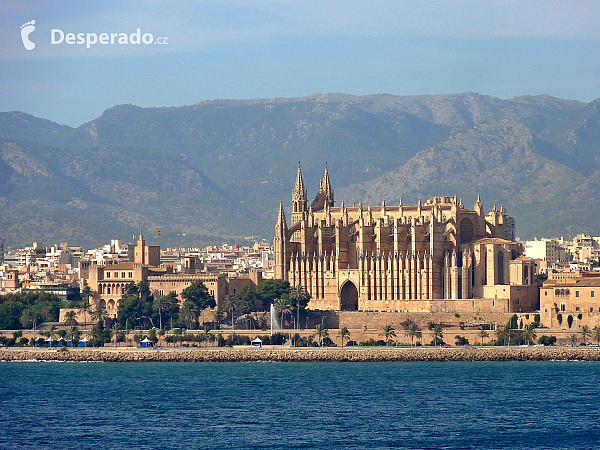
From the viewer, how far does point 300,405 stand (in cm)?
8550

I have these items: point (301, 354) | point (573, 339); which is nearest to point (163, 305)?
point (301, 354)

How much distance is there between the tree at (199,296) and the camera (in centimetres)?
12781

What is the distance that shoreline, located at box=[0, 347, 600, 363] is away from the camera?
108312 millimetres

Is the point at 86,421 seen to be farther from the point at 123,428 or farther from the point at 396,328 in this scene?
the point at 396,328

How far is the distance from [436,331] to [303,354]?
1249 centimetres

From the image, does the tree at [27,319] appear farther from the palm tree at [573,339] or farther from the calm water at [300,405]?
the palm tree at [573,339]

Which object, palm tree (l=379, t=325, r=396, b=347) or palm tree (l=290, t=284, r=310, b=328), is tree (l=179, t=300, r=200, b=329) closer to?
palm tree (l=290, t=284, r=310, b=328)

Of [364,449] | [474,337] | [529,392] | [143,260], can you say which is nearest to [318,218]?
[143,260]

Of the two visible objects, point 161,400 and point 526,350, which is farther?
point 526,350

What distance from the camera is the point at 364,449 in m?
69.1

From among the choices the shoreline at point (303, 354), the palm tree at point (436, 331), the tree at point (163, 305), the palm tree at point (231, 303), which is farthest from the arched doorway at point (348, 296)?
the shoreline at point (303, 354)

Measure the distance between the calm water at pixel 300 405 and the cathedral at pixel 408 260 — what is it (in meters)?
18.4

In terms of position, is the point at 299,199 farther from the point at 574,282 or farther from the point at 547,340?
the point at 547,340

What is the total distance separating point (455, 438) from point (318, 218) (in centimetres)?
7006
